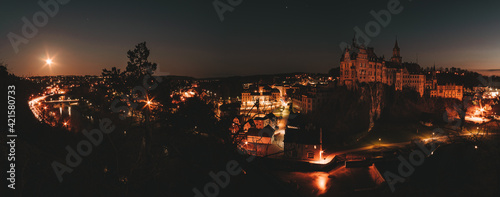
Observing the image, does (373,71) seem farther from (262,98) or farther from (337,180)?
(337,180)

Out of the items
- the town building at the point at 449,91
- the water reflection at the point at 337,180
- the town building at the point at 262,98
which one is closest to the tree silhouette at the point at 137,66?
the water reflection at the point at 337,180

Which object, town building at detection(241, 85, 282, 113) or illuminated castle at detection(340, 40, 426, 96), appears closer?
illuminated castle at detection(340, 40, 426, 96)

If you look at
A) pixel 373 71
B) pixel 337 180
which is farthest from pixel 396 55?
pixel 337 180

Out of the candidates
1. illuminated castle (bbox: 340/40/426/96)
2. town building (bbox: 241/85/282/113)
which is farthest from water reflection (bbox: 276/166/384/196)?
town building (bbox: 241/85/282/113)

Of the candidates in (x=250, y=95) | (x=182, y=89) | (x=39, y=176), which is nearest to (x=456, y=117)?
(x=250, y=95)

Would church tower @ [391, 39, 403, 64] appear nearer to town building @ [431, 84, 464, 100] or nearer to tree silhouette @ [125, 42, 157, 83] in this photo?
town building @ [431, 84, 464, 100]

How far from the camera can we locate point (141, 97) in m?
9.17

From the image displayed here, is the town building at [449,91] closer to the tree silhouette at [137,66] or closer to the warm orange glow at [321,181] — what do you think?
the warm orange glow at [321,181]

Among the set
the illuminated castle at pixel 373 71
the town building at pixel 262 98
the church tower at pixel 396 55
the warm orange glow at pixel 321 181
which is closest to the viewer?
the warm orange glow at pixel 321 181

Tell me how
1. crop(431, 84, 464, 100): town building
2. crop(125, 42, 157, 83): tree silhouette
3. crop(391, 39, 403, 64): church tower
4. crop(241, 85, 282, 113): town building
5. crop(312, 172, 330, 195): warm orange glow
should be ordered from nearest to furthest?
crop(125, 42, 157, 83): tree silhouette, crop(312, 172, 330, 195): warm orange glow, crop(241, 85, 282, 113): town building, crop(431, 84, 464, 100): town building, crop(391, 39, 403, 64): church tower

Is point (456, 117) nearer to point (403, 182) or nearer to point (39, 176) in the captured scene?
point (403, 182)

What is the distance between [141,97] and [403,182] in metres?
15.0

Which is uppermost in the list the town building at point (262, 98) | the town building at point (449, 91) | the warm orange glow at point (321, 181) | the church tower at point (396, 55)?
the church tower at point (396, 55)

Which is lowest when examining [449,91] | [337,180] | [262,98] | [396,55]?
[337,180]
